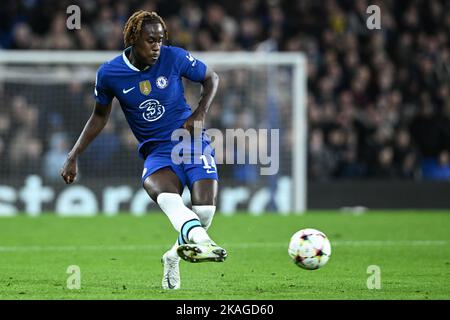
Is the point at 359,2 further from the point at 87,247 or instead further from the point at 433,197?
the point at 87,247

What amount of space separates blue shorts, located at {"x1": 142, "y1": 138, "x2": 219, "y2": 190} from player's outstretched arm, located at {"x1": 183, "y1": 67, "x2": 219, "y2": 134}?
15 centimetres

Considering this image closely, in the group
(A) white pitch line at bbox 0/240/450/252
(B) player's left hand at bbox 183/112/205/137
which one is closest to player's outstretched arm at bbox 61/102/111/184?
(B) player's left hand at bbox 183/112/205/137

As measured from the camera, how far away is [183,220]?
7238 millimetres

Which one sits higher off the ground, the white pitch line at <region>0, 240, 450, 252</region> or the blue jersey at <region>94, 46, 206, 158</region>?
the blue jersey at <region>94, 46, 206, 158</region>

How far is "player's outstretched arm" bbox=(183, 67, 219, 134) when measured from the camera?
754 centimetres

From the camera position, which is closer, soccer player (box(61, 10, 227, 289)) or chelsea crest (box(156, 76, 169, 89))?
soccer player (box(61, 10, 227, 289))

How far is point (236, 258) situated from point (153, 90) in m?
3.07

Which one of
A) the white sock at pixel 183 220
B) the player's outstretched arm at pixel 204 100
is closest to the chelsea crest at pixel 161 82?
the player's outstretched arm at pixel 204 100

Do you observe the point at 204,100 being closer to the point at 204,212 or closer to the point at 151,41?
the point at 151,41

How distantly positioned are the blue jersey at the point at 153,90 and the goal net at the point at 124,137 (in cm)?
849

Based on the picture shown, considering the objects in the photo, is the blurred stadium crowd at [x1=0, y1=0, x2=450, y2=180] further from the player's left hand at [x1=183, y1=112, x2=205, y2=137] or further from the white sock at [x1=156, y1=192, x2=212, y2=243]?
the white sock at [x1=156, y1=192, x2=212, y2=243]

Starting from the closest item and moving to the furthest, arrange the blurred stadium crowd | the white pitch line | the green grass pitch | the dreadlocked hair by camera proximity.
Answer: the green grass pitch → the dreadlocked hair → the white pitch line → the blurred stadium crowd

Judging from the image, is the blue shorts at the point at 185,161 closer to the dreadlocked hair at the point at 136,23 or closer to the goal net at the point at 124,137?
the dreadlocked hair at the point at 136,23

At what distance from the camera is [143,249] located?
11.3 metres
